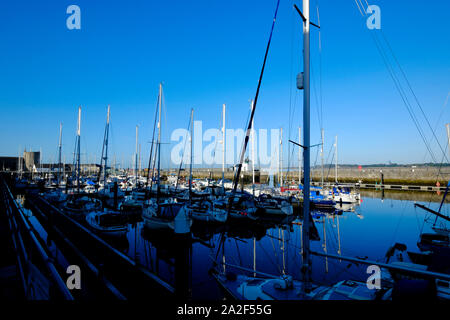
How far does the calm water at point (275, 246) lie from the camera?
36.1 feet

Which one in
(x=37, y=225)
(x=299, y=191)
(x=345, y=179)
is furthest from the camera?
(x=345, y=179)

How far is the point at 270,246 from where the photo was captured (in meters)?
16.2

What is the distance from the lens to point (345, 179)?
2953 inches

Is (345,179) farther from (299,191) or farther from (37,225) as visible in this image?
(37,225)

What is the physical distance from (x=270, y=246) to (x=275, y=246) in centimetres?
35

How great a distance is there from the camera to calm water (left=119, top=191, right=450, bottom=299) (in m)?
11.0

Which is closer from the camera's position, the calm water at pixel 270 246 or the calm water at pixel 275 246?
the calm water at pixel 270 246

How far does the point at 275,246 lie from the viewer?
16.1 metres

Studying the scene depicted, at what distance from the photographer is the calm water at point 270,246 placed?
426 inches

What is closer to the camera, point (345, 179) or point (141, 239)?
point (141, 239)

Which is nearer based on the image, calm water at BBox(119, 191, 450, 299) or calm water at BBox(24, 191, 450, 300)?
calm water at BBox(24, 191, 450, 300)

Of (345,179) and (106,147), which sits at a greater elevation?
(106,147)
